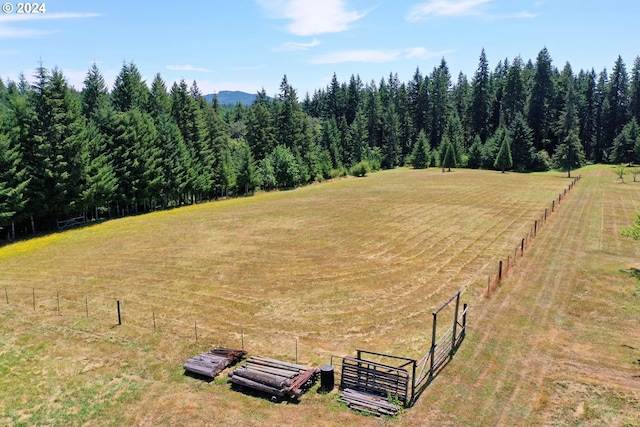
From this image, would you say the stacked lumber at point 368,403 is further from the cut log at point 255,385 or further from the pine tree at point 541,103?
the pine tree at point 541,103

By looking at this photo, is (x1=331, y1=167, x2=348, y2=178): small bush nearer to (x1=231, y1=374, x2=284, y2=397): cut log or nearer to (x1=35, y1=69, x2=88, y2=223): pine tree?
(x1=35, y1=69, x2=88, y2=223): pine tree

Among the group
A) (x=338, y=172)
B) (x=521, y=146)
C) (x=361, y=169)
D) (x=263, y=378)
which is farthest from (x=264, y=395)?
(x=521, y=146)

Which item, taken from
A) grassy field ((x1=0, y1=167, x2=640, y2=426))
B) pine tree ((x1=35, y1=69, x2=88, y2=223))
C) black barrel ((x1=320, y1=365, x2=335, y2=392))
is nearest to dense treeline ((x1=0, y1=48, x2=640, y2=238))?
pine tree ((x1=35, y1=69, x2=88, y2=223))

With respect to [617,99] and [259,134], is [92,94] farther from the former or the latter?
[617,99]

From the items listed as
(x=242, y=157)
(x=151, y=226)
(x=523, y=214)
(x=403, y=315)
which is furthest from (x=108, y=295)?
(x=242, y=157)

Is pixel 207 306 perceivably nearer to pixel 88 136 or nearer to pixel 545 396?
pixel 545 396

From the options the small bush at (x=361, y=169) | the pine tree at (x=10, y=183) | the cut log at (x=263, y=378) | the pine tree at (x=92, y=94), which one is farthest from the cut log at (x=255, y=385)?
the small bush at (x=361, y=169)
